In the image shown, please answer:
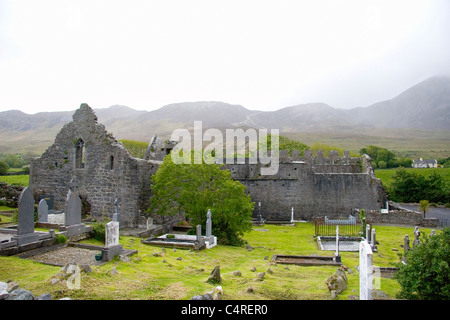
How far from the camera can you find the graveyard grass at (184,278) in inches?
311

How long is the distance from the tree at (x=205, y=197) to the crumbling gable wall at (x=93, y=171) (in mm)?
1479

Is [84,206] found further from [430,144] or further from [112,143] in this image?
[430,144]

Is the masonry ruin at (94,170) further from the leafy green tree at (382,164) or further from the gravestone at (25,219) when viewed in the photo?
the leafy green tree at (382,164)

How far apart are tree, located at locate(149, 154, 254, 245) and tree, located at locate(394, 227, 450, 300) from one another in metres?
11.3

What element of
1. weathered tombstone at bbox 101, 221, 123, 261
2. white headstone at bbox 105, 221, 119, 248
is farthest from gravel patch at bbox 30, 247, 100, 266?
white headstone at bbox 105, 221, 119, 248

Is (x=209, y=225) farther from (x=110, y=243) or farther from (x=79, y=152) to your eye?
(x=79, y=152)

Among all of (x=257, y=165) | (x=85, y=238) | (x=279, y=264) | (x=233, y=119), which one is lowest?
(x=279, y=264)

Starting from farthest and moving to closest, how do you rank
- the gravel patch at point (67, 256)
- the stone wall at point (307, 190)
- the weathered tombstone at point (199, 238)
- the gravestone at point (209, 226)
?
the stone wall at point (307, 190) → the gravestone at point (209, 226) → the weathered tombstone at point (199, 238) → the gravel patch at point (67, 256)

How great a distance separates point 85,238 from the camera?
14344 millimetres

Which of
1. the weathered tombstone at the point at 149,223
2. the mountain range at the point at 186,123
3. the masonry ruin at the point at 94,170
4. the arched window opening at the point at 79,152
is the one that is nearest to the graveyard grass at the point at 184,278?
the weathered tombstone at the point at 149,223

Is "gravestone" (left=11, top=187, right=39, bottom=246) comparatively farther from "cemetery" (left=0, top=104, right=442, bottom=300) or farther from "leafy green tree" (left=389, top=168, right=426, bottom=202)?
"leafy green tree" (left=389, top=168, right=426, bottom=202)
